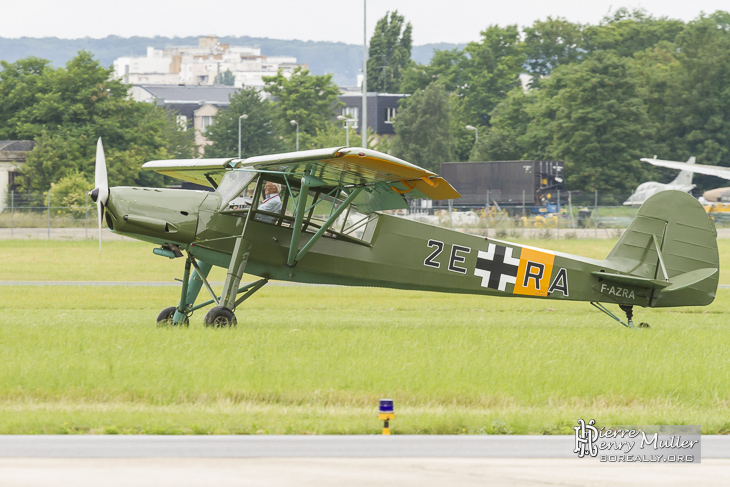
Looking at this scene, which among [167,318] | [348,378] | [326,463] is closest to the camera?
[326,463]

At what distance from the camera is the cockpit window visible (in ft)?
46.6

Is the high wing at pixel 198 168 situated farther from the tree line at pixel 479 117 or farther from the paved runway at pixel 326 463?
the tree line at pixel 479 117

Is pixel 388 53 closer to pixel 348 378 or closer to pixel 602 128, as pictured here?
pixel 602 128

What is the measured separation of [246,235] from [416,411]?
6.10 meters

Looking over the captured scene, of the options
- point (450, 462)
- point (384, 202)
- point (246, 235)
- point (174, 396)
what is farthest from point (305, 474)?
point (384, 202)

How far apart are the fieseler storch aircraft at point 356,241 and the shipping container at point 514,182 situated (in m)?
49.4

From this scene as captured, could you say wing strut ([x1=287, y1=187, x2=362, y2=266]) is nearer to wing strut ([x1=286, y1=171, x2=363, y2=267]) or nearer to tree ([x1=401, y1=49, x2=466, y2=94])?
wing strut ([x1=286, y1=171, x2=363, y2=267])

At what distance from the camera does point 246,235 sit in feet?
46.3

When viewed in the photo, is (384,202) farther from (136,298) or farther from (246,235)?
(136,298)

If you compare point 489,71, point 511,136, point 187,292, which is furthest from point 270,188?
point 489,71

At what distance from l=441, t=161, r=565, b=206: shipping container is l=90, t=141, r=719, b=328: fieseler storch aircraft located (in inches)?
1943

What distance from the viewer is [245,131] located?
91.2 m

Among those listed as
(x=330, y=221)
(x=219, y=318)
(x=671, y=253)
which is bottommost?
(x=219, y=318)

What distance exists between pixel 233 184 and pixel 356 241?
2.15m
